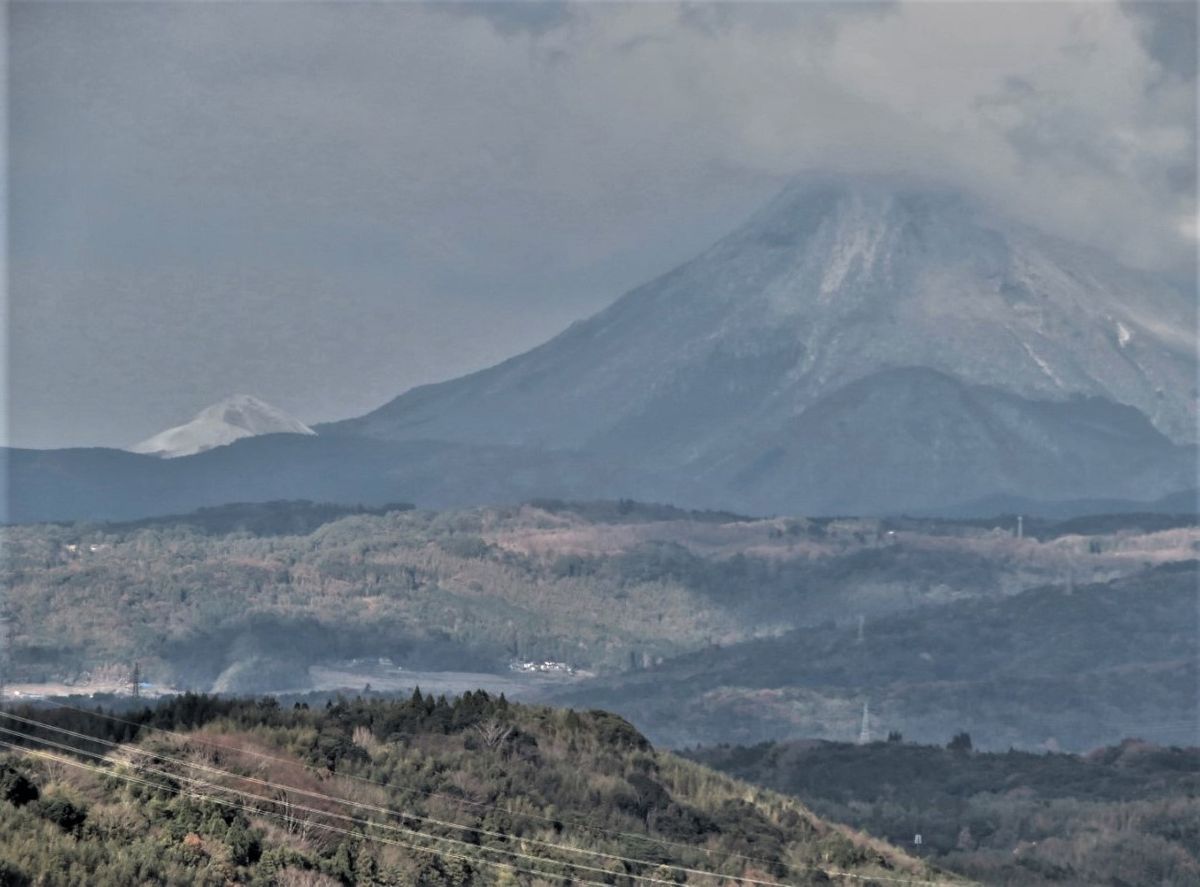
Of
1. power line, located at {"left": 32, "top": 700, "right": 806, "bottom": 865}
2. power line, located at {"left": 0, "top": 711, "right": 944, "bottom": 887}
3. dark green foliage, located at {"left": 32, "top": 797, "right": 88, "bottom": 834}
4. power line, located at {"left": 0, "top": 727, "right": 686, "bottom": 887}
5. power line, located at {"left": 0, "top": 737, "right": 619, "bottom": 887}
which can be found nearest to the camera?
dark green foliage, located at {"left": 32, "top": 797, "right": 88, "bottom": 834}

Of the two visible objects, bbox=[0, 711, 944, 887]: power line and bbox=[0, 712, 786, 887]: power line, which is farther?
bbox=[0, 712, 786, 887]: power line

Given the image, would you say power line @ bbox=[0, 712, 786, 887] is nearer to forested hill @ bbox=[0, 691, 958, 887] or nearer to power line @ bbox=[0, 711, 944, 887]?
power line @ bbox=[0, 711, 944, 887]

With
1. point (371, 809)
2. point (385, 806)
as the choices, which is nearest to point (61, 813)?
point (371, 809)

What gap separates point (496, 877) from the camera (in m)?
86.2

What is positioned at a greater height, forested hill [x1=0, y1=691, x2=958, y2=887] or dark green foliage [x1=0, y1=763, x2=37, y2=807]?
dark green foliage [x1=0, y1=763, x2=37, y2=807]

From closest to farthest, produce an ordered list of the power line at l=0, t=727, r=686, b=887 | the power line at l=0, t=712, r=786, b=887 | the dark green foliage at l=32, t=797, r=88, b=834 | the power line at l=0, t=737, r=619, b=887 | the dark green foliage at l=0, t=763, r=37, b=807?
1. the dark green foliage at l=32, t=797, r=88, b=834
2. the dark green foliage at l=0, t=763, r=37, b=807
3. the power line at l=0, t=737, r=619, b=887
4. the power line at l=0, t=727, r=686, b=887
5. the power line at l=0, t=712, r=786, b=887

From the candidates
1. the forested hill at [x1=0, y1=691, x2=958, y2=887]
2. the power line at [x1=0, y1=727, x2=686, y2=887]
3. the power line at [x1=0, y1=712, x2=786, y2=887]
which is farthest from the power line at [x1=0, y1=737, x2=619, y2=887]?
the power line at [x1=0, y1=712, x2=786, y2=887]

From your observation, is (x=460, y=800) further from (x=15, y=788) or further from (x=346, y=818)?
(x=15, y=788)

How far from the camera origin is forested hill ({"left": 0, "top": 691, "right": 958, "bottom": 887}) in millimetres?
73750

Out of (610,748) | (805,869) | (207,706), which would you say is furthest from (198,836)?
(610,748)

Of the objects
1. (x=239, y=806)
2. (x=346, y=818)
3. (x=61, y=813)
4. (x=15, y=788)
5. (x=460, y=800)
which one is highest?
(x=15, y=788)

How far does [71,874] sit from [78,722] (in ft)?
72.1

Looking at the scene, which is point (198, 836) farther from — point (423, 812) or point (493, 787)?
point (493, 787)

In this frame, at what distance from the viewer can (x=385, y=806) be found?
90.8m
